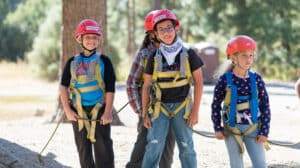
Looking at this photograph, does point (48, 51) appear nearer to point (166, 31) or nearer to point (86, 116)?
point (86, 116)

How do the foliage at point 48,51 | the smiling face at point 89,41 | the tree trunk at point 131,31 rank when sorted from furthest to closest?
1. the tree trunk at point 131,31
2. the foliage at point 48,51
3. the smiling face at point 89,41

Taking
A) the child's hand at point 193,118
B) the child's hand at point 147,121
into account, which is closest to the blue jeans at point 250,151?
the child's hand at point 193,118

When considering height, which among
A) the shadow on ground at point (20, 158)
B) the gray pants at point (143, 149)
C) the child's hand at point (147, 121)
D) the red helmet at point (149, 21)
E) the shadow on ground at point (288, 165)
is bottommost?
the shadow on ground at point (288, 165)

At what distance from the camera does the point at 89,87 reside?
5.57 m

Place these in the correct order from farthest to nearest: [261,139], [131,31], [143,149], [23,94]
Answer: [131,31] < [23,94] < [143,149] < [261,139]

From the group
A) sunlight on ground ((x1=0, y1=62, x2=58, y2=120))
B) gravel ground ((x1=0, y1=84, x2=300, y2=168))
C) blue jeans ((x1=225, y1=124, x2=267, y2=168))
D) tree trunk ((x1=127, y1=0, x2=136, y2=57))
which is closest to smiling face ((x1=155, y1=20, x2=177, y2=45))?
blue jeans ((x1=225, y1=124, x2=267, y2=168))

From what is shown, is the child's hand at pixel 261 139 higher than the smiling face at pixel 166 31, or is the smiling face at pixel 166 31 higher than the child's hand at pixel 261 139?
the smiling face at pixel 166 31

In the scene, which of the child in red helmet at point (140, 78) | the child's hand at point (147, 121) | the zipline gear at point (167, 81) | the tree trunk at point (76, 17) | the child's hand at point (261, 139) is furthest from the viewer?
the tree trunk at point (76, 17)

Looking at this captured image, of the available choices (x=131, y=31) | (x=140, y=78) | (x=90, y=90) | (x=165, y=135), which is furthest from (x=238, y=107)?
(x=131, y=31)

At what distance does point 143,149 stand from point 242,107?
1218 millimetres

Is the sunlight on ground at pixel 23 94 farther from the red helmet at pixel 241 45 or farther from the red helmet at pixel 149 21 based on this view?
the red helmet at pixel 241 45

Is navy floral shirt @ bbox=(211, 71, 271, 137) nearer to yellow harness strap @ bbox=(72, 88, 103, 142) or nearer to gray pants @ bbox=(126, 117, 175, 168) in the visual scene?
gray pants @ bbox=(126, 117, 175, 168)

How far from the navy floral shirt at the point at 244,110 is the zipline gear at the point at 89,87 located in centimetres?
109

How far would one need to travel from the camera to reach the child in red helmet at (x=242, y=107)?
5.02 meters
